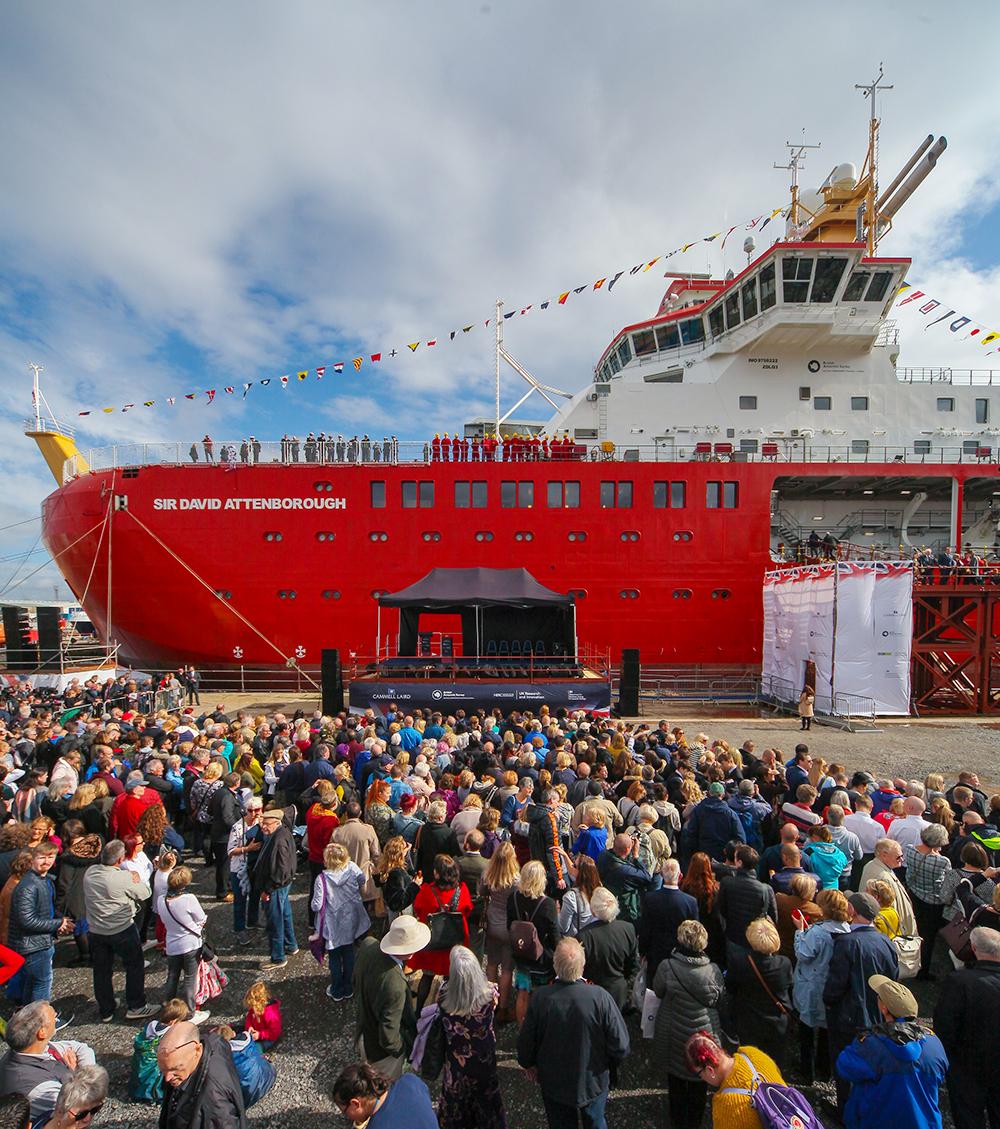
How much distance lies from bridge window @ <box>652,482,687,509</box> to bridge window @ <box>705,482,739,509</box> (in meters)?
0.74

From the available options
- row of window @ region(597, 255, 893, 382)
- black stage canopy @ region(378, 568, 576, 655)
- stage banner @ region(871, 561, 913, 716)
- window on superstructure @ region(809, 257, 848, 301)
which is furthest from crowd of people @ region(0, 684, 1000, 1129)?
window on superstructure @ region(809, 257, 848, 301)

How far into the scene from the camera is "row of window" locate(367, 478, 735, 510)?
1872cm

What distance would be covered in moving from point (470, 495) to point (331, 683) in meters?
7.25

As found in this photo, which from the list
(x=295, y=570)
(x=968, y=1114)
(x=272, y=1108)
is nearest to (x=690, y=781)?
(x=968, y=1114)

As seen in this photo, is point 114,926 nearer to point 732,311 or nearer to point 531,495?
point 531,495

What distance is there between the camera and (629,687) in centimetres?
1521

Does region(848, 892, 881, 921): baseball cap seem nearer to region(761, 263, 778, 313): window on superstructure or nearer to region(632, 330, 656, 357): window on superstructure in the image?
region(761, 263, 778, 313): window on superstructure

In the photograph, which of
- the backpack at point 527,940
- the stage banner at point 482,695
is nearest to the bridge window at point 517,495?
the stage banner at point 482,695

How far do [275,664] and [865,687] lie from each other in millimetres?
16682

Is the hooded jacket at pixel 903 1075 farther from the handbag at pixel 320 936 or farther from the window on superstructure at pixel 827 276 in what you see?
the window on superstructure at pixel 827 276

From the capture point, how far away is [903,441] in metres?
21.2

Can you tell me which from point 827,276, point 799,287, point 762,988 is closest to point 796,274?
point 799,287

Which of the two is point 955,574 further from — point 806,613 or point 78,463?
point 78,463

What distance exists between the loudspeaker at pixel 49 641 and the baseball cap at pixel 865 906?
19.1 meters
